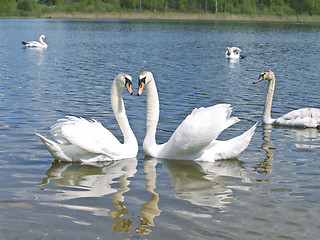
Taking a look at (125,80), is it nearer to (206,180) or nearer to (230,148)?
(230,148)

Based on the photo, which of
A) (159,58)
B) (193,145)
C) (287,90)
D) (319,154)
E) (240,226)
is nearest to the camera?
(240,226)

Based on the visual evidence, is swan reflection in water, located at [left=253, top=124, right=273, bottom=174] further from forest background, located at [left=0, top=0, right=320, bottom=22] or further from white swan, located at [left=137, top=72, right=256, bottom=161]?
forest background, located at [left=0, top=0, right=320, bottom=22]

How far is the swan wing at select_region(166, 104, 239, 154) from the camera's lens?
22.1 feet

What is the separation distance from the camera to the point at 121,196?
19.2 feet

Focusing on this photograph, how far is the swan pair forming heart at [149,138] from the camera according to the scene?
22.2 feet

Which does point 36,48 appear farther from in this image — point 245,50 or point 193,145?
point 193,145

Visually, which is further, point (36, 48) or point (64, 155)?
point (36, 48)

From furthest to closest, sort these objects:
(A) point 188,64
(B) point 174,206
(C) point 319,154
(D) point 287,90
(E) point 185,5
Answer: (E) point 185,5 < (A) point 188,64 < (D) point 287,90 < (C) point 319,154 < (B) point 174,206

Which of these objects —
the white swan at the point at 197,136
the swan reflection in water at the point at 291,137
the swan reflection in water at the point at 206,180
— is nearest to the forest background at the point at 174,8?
the swan reflection in water at the point at 291,137

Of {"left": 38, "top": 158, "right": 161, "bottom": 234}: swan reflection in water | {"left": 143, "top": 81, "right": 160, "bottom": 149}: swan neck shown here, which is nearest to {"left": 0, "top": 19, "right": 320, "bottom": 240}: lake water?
{"left": 38, "top": 158, "right": 161, "bottom": 234}: swan reflection in water

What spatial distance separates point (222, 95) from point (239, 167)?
23.1 ft

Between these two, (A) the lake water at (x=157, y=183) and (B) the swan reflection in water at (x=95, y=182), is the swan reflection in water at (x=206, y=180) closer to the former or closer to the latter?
(A) the lake water at (x=157, y=183)

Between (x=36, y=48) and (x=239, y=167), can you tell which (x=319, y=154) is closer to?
(x=239, y=167)

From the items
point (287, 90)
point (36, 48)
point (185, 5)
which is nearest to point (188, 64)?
point (287, 90)
